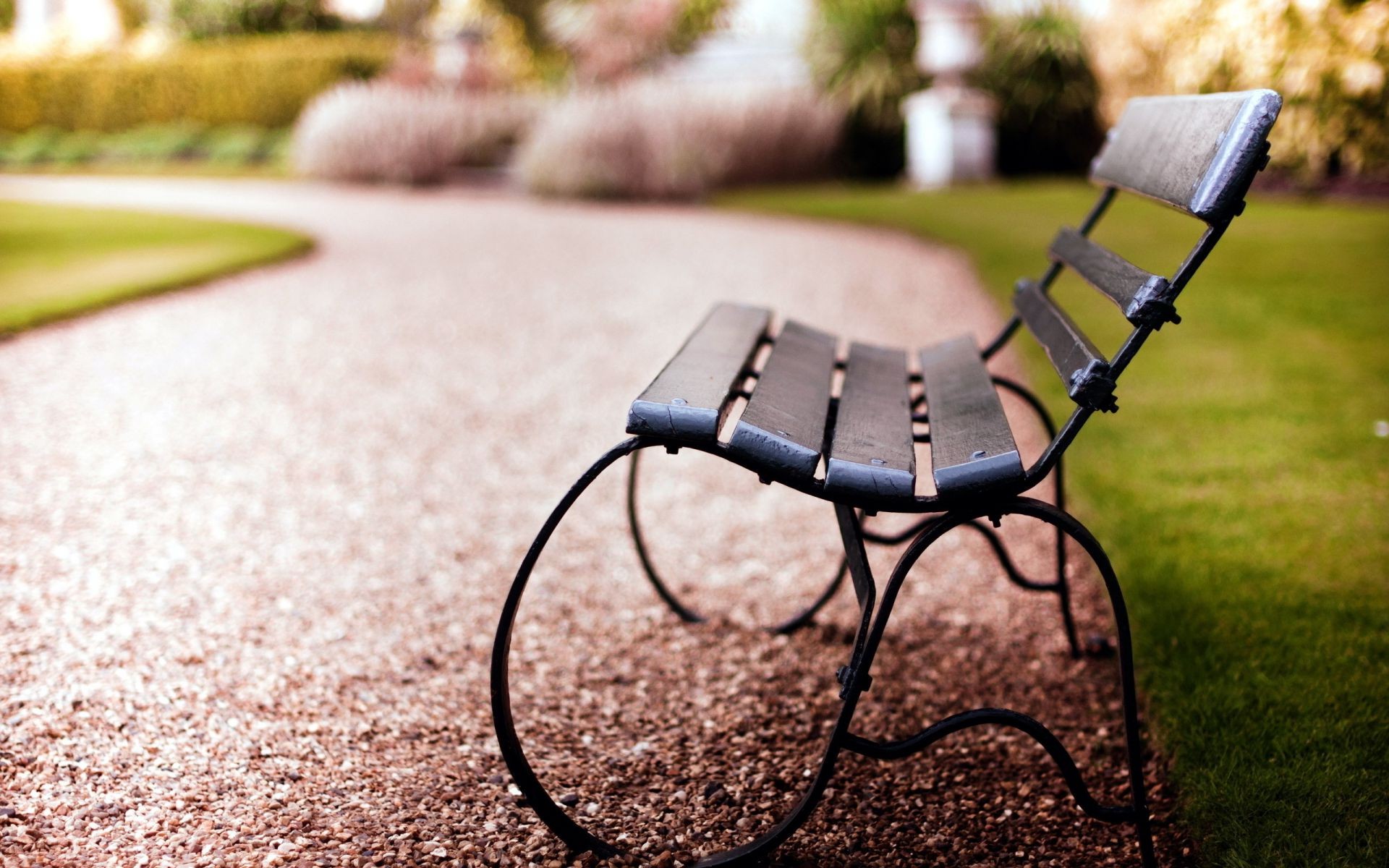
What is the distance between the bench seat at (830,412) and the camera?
5.47 ft

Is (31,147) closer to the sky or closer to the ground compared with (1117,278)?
closer to the ground

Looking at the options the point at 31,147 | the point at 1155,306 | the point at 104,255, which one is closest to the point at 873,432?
the point at 1155,306

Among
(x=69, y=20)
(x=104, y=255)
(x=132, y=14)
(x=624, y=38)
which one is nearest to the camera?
(x=104, y=255)

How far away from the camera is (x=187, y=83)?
63.4 ft

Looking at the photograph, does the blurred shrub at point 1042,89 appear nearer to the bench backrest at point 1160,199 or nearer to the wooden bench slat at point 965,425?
the bench backrest at point 1160,199

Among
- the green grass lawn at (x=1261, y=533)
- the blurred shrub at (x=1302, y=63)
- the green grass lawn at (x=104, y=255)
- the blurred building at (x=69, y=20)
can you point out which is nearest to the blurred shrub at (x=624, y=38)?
the green grass lawn at (x=104, y=255)

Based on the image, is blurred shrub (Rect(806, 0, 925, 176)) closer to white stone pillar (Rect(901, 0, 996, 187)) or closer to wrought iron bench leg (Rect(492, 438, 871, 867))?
white stone pillar (Rect(901, 0, 996, 187))

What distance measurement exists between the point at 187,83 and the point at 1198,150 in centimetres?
2087

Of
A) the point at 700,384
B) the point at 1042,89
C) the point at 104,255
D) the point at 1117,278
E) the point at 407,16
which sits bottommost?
the point at 104,255

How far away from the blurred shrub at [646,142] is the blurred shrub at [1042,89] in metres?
2.91

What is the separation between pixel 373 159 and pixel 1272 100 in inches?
530

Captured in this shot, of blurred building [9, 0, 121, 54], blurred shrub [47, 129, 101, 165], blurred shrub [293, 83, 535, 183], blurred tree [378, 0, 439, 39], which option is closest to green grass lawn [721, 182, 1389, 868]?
blurred shrub [293, 83, 535, 183]

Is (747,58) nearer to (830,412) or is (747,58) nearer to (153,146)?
(153,146)

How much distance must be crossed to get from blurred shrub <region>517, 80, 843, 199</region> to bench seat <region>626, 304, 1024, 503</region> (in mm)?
9498
